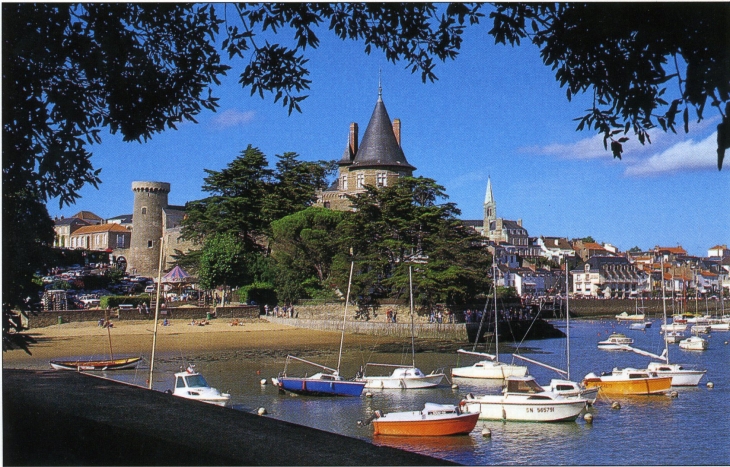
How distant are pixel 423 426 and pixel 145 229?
44.8m

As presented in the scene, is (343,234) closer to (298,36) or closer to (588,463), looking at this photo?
(588,463)

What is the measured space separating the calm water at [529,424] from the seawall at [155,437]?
8431mm

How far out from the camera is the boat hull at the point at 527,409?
50.9 ft

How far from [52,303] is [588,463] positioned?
26639mm

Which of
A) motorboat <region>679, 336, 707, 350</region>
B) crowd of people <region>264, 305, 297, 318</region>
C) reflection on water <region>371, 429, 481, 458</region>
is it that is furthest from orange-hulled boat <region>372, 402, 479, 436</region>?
motorboat <region>679, 336, 707, 350</region>

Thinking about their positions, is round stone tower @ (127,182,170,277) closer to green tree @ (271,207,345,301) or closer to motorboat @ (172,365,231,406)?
green tree @ (271,207,345,301)

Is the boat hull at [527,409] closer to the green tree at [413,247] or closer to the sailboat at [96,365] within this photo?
the sailboat at [96,365]

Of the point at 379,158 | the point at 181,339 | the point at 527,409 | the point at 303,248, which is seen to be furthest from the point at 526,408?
the point at 379,158

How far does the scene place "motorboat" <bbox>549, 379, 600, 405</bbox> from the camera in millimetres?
16297

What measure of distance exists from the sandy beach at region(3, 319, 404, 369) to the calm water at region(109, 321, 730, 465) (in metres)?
2.58

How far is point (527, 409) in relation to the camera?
15.6m

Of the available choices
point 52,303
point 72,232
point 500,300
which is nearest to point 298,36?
point 72,232

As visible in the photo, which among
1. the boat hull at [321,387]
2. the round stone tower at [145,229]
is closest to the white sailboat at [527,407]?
the boat hull at [321,387]

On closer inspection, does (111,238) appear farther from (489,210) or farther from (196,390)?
(489,210)
